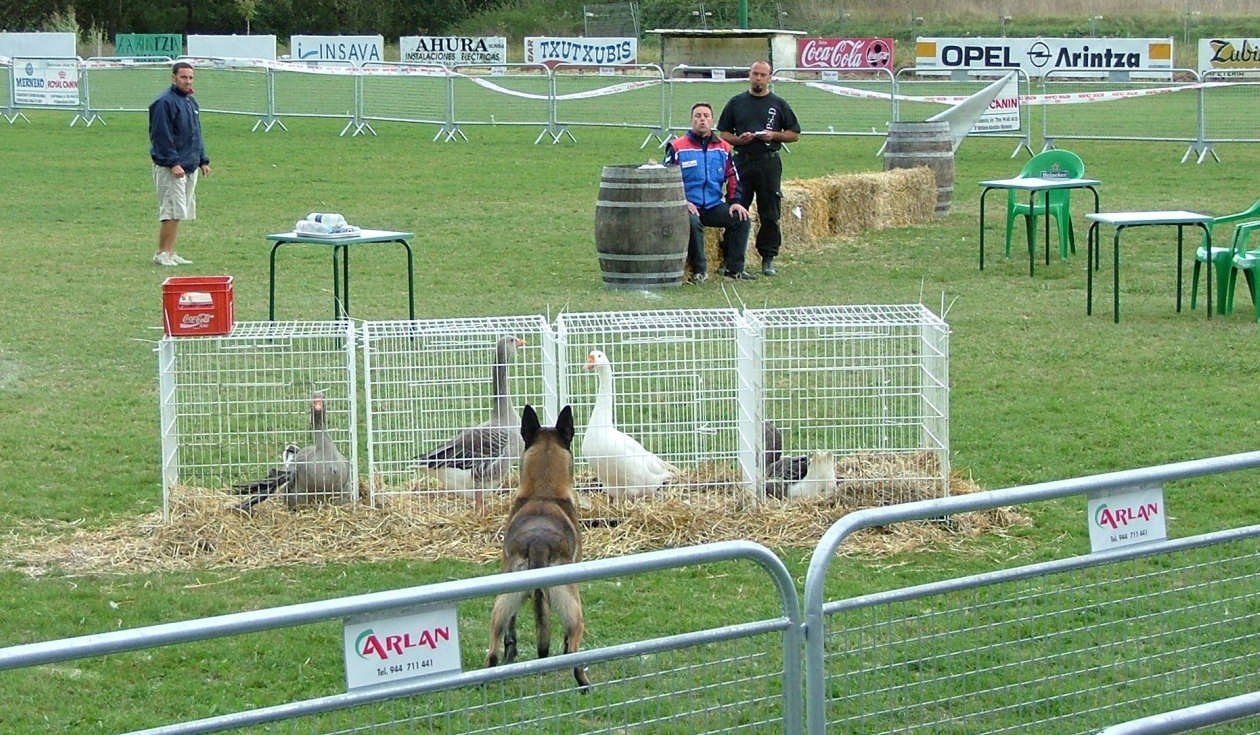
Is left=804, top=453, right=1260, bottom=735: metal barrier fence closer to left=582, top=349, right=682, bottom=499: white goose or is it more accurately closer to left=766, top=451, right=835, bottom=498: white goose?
left=766, top=451, right=835, bottom=498: white goose

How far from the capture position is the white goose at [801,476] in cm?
827

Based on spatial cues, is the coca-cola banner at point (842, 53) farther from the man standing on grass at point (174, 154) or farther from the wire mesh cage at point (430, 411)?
the wire mesh cage at point (430, 411)

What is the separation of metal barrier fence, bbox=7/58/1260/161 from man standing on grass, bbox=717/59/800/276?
12615 millimetres

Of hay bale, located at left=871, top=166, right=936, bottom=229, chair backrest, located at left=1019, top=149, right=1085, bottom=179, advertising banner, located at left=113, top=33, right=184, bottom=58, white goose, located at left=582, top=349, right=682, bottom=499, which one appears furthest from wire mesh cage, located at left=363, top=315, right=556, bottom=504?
advertising banner, located at left=113, top=33, right=184, bottom=58

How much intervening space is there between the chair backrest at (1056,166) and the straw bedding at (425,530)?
983 cm

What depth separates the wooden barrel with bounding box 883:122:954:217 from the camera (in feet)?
69.4

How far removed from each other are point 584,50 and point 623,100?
8.97 m

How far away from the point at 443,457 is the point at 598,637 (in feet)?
6.51

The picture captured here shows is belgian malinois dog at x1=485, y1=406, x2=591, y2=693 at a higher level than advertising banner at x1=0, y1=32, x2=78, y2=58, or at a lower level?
lower

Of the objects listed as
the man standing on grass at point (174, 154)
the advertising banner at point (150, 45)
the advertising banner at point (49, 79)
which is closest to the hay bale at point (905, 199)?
the man standing on grass at point (174, 154)

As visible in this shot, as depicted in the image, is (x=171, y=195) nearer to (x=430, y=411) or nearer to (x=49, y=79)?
(x=430, y=411)

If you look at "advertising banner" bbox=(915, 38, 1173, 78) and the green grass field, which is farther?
"advertising banner" bbox=(915, 38, 1173, 78)

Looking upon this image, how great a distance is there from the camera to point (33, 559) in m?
7.62

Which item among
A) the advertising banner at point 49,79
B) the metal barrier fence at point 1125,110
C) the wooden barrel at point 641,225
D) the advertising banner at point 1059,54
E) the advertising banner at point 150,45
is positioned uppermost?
the advertising banner at point 150,45
